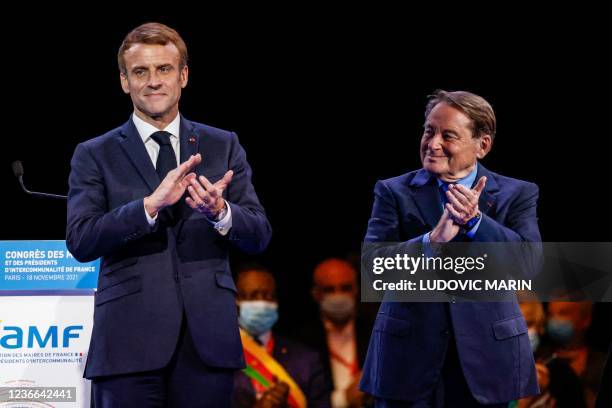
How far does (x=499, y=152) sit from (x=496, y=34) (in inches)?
24.9

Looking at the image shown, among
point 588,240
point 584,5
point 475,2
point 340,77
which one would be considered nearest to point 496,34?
point 475,2

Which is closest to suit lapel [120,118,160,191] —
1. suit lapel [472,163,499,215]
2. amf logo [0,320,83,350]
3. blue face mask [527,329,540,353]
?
amf logo [0,320,83,350]

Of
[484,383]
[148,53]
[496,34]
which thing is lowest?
[484,383]

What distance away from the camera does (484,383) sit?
2.87m

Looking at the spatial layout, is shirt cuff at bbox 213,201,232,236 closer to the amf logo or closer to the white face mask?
the amf logo

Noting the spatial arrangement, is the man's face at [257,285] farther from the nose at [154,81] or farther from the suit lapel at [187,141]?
the nose at [154,81]

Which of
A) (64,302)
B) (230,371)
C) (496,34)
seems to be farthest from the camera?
(496,34)

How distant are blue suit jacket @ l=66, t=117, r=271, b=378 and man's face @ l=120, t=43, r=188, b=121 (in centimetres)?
11

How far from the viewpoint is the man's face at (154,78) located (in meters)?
2.92

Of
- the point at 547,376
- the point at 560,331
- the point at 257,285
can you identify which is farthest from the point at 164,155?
the point at 560,331

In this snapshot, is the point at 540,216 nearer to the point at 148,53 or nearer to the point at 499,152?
the point at 499,152

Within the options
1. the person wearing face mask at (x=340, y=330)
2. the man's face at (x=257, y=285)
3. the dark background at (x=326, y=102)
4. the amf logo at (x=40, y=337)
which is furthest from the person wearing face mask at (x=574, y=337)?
the amf logo at (x=40, y=337)

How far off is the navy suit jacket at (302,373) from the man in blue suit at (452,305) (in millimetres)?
1840

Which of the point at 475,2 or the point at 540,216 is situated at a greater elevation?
the point at 475,2
